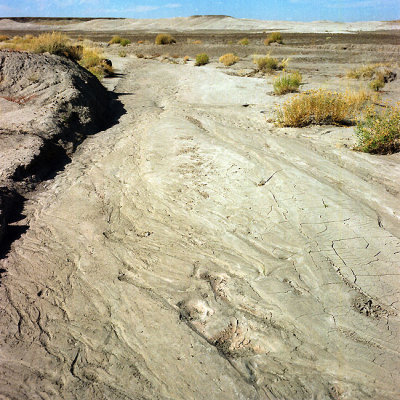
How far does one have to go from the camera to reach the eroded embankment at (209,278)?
288cm

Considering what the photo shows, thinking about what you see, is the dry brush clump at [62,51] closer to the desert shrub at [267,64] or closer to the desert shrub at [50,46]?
the desert shrub at [50,46]

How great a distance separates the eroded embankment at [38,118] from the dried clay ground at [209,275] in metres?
0.31

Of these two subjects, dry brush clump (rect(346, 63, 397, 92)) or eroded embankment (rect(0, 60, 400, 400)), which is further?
dry brush clump (rect(346, 63, 397, 92))

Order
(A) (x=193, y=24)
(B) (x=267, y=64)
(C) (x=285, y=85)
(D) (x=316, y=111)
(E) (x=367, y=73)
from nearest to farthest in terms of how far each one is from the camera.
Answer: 1. (D) (x=316, y=111)
2. (C) (x=285, y=85)
3. (E) (x=367, y=73)
4. (B) (x=267, y=64)
5. (A) (x=193, y=24)

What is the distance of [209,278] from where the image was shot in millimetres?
3852

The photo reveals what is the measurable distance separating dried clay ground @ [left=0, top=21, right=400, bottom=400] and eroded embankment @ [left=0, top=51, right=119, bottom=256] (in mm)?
313

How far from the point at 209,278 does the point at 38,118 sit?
577 centimetres

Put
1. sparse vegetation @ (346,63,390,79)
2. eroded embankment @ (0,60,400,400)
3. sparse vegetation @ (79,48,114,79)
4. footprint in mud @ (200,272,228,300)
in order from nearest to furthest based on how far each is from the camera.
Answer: eroded embankment @ (0,60,400,400), footprint in mud @ (200,272,228,300), sparse vegetation @ (346,63,390,79), sparse vegetation @ (79,48,114,79)

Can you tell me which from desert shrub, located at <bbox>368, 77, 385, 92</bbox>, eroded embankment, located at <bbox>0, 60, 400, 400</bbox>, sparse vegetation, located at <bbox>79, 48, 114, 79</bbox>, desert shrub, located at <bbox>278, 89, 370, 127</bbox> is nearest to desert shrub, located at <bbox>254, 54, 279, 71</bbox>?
desert shrub, located at <bbox>368, 77, 385, 92</bbox>

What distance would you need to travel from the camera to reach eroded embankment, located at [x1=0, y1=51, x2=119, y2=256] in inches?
225

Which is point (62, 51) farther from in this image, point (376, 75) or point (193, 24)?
point (193, 24)

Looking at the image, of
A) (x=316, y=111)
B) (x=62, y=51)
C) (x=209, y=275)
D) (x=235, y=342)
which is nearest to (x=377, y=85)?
(x=316, y=111)

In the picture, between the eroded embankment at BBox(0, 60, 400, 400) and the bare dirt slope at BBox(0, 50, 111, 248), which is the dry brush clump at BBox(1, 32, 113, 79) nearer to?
the bare dirt slope at BBox(0, 50, 111, 248)

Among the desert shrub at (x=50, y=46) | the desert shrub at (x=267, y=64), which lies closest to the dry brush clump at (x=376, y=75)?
the desert shrub at (x=267, y=64)
